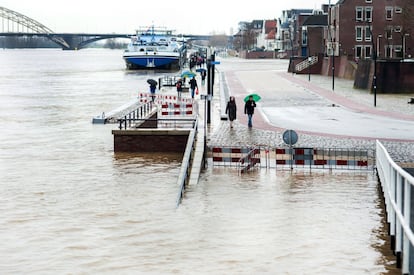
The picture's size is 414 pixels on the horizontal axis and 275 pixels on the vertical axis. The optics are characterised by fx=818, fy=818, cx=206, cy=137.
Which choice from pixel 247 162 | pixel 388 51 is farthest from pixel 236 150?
pixel 388 51

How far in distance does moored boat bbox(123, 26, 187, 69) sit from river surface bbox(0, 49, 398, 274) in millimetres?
100920

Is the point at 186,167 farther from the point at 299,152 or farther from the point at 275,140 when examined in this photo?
the point at 275,140

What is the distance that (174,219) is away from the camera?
2027 centimetres

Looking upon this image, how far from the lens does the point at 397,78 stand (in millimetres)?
61062

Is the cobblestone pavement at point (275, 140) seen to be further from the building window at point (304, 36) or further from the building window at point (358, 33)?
the building window at point (304, 36)

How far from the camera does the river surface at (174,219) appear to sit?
16.5 metres

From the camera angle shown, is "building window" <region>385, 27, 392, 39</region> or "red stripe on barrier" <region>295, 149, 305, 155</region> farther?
"building window" <region>385, 27, 392, 39</region>

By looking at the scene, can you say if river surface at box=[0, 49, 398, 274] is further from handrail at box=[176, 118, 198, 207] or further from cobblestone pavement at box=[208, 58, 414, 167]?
cobblestone pavement at box=[208, 58, 414, 167]

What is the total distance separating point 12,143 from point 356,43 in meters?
68.3

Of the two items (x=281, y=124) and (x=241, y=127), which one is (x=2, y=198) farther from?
(x=281, y=124)

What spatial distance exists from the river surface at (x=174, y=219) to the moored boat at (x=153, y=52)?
100920 mm

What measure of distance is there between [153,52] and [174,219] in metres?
113

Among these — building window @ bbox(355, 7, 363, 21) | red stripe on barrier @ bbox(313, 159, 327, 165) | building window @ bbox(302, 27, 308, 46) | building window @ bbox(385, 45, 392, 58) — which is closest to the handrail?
red stripe on barrier @ bbox(313, 159, 327, 165)

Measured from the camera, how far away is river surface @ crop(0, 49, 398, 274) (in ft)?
54.0
